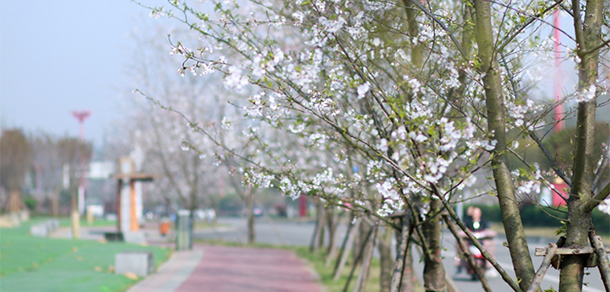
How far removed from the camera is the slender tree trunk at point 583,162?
4.63m

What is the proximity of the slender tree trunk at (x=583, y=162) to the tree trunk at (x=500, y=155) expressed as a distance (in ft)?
0.84

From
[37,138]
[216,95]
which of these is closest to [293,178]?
[216,95]

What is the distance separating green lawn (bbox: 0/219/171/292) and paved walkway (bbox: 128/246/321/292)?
2.13 ft

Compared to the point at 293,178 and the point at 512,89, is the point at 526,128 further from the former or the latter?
the point at 293,178

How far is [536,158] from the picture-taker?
621 centimetres

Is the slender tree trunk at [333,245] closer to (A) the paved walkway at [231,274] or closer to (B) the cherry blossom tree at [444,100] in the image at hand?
(A) the paved walkway at [231,274]

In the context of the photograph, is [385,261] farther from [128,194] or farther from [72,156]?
[72,156]

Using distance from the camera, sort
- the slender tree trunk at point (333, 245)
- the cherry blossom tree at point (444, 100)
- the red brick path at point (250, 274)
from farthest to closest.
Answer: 1. the slender tree trunk at point (333, 245)
2. the red brick path at point (250, 274)
3. the cherry blossom tree at point (444, 100)

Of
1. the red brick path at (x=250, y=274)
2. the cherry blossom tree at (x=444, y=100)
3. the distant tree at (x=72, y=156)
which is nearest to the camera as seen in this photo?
the cherry blossom tree at (x=444, y=100)

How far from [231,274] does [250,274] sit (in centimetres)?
42

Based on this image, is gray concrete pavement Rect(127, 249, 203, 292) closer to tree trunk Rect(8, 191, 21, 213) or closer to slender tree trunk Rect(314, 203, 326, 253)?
slender tree trunk Rect(314, 203, 326, 253)

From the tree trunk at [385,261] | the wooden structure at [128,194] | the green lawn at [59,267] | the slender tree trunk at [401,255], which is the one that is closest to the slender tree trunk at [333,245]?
the green lawn at [59,267]

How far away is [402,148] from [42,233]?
29.7 metres

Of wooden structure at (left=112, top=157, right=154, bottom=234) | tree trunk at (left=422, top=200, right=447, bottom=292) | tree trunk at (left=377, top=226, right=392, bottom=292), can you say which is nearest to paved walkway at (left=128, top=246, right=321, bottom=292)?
tree trunk at (left=377, top=226, right=392, bottom=292)
